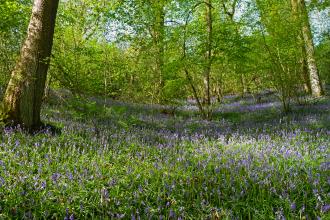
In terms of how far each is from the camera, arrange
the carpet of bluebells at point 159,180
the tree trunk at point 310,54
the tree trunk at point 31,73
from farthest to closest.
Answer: the tree trunk at point 310,54 → the tree trunk at point 31,73 → the carpet of bluebells at point 159,180

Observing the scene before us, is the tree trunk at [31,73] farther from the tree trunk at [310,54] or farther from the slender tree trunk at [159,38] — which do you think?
the tree trunk at [310,54]

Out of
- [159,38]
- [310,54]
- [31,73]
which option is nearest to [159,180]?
[31,73]

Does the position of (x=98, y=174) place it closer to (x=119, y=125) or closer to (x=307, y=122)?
(x=119, y=125)

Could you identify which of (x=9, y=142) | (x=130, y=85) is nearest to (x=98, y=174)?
(x=9, y=142)

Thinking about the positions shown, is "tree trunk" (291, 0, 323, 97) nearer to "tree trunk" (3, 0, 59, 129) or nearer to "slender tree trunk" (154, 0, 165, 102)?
"slender tree trunk" (154, 0, 165, 102)

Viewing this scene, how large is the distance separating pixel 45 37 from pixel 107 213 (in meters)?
4.30

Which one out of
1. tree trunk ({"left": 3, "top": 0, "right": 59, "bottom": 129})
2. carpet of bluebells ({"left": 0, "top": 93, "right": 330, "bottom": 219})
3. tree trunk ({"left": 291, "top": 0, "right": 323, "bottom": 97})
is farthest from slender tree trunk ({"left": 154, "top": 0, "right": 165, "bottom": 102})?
tree trunk ({"left": 291, "top": 0, "right": 323, "bottom": 97})

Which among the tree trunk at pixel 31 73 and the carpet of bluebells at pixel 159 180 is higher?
the tree trunk at pixel 31 73

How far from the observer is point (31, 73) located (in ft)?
23.4

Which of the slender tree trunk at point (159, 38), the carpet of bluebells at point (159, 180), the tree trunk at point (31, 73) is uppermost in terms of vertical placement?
the slender tree trunk at point (159, 38)

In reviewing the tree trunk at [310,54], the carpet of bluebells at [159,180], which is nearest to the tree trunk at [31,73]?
the carpet of bluebells at [159,180]

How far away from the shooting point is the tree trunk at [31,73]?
7.06 m

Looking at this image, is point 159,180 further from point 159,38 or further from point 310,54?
point 310,54

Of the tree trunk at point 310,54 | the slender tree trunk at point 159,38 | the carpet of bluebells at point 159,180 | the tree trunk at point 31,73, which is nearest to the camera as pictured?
the carpet of bluebells at point 159,180
